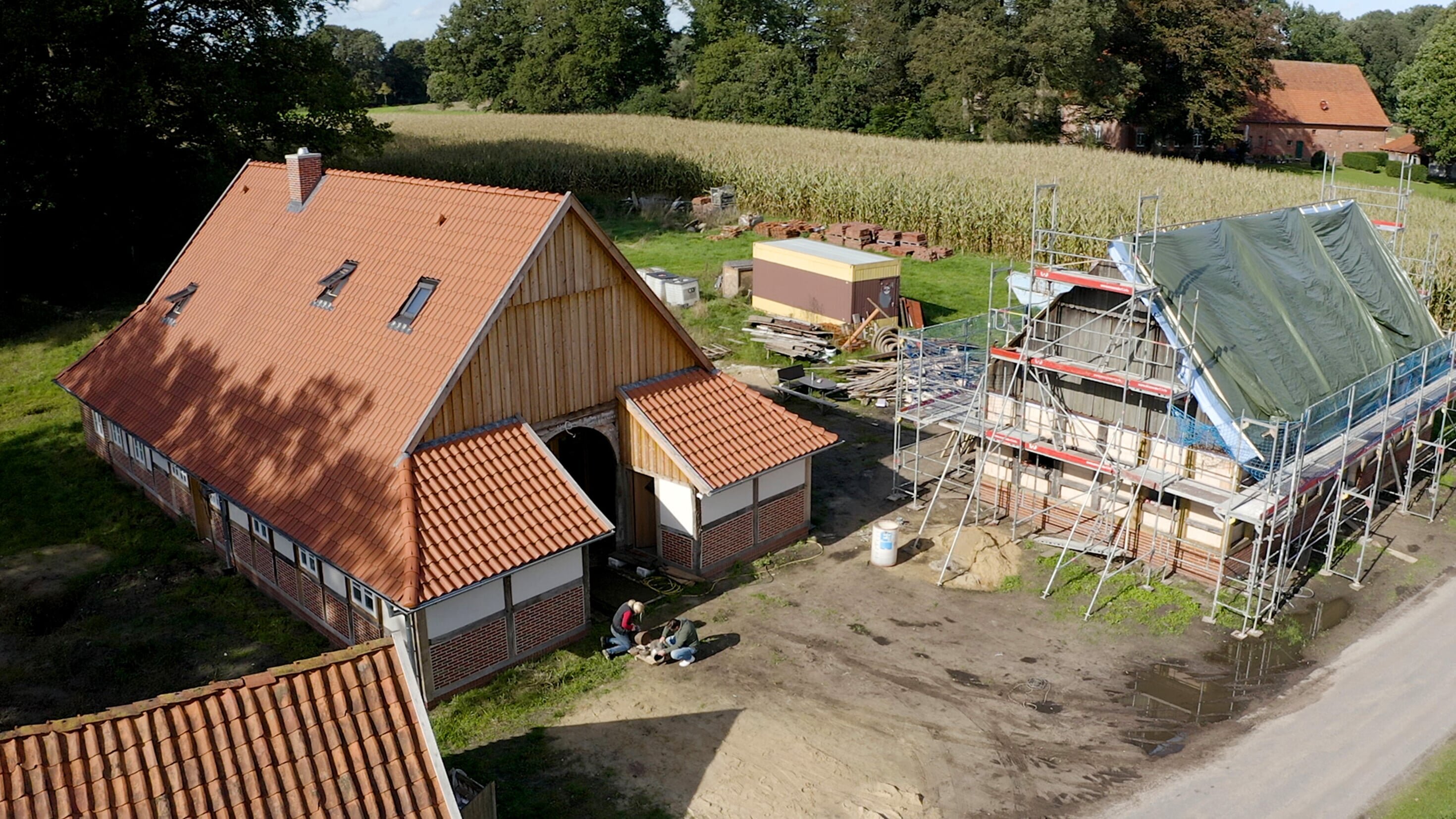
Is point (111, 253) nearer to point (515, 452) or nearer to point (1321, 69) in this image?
point (515, 452)

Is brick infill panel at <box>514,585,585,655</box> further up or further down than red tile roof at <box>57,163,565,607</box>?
further down

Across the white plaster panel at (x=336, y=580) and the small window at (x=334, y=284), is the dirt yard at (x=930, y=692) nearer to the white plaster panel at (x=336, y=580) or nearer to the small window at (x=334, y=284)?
the white plaster panel at (x=336, y=580)

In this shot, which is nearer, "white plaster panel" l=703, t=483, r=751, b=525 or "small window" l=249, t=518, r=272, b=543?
"small window" l=249, t=518, r=272, b=543

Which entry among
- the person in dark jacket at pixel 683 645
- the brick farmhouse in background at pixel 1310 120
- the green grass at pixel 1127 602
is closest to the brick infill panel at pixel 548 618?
the person in dark jacket at pixel 683 645

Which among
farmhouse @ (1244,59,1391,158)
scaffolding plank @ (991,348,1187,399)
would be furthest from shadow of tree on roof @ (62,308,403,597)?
farmhouse @ (1244,59,1391,158)

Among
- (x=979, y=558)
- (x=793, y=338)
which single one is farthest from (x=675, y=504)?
(x=793, y=338)

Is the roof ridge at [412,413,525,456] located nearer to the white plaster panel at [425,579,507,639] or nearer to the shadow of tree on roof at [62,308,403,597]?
the shadow of tree on roof at [62,308,403,597]

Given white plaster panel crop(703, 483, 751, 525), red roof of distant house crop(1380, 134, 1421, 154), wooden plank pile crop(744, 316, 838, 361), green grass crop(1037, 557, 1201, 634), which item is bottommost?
green grass crop(1037, 557, 1201, 634)
